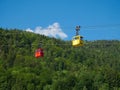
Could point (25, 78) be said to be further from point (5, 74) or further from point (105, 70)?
point (105, 70)

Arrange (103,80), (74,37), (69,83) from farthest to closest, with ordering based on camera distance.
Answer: (103,80)
(69,83)
(74,37)

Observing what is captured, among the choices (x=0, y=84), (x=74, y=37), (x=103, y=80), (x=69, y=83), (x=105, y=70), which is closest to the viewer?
(x=74, y=37)

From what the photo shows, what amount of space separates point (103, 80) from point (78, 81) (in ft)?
36.9

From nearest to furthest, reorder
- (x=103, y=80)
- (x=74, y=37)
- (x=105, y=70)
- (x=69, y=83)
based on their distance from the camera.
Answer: (x=74, y=37) < (x=69, y=83) < (x=103, y=80) < (x=105, y=70)

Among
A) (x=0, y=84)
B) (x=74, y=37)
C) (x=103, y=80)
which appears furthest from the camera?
(x=103, y=80)

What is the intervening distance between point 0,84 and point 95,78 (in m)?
42.2

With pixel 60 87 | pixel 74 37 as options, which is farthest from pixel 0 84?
pixel 74 37

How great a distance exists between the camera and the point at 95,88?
165 m

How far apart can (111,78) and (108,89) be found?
982 cm

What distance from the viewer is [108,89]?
162m

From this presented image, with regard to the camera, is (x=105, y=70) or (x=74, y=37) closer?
(x=74, y=37)

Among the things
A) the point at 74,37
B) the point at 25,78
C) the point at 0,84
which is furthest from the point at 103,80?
the point at 74,37

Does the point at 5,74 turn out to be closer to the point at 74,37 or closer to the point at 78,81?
the point at 78,81

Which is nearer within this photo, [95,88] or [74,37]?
[74,37]
